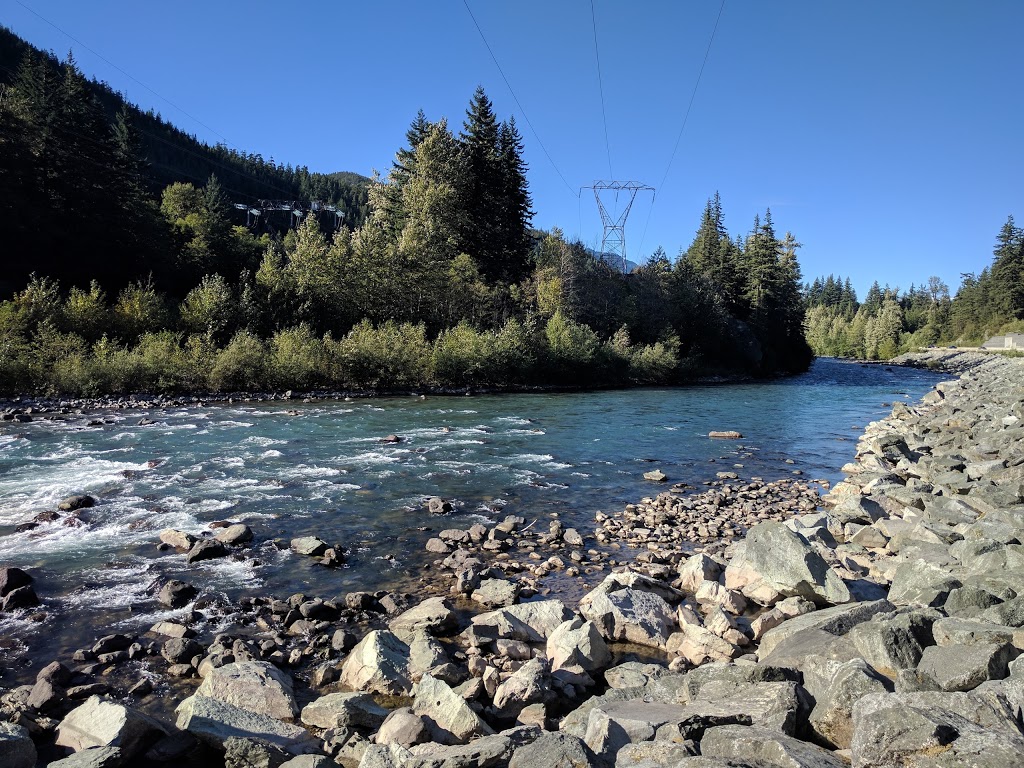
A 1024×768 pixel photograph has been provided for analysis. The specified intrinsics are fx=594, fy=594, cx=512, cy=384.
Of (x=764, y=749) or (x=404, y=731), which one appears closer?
(x=764, y=749)

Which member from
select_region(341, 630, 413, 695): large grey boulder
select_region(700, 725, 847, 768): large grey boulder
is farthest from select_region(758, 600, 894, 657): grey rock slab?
select_region(341, 630, 413, 695): large grey boulder

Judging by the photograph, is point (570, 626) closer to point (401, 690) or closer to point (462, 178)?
point (401, 690)

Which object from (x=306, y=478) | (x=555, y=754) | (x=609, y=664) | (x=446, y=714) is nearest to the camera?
(x=555, y=754)

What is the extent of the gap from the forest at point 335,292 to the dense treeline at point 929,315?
52.3 m

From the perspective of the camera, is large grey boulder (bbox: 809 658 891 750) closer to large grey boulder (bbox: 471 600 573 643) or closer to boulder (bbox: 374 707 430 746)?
boulder (bbox: 374 707 430 746)

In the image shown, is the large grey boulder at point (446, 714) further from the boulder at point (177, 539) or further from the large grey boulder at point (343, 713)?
the boulder at point (177, 539)

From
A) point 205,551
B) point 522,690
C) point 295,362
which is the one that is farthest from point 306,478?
point 295,362

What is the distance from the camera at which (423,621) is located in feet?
26.0

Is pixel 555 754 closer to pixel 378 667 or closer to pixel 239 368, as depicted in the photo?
pixel 378 667

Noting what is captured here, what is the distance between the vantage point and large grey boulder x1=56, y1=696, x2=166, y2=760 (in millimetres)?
5020

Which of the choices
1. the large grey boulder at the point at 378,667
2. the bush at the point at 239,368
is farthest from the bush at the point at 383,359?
the large grey boulder at the point at 378,667

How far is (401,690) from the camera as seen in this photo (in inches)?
257

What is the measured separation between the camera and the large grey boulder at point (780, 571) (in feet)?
26.7

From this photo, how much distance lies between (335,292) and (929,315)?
13046cm
